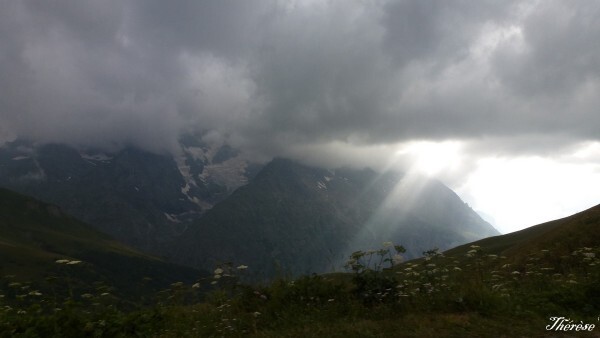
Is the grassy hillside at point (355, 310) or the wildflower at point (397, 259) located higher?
the wildflower at point (397, 259)

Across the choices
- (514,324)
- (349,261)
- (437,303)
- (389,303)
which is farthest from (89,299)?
(514,324)

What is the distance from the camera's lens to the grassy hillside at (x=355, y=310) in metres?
9.67

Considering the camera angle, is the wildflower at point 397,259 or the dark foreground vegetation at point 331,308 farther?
the wildflower at point 397,259

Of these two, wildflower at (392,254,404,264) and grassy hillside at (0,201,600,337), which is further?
wildflower at (392,254,404,264)

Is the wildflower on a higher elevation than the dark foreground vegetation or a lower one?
higher

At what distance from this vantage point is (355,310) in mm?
10836

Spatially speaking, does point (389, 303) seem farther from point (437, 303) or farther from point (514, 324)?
point (514, 324)

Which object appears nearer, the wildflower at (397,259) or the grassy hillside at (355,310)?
the grassy hillside at (355,310)

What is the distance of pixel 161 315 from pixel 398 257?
666cm

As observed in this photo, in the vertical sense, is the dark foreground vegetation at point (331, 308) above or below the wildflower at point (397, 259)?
below

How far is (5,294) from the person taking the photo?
436 inches

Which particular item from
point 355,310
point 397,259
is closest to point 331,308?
point 355,310

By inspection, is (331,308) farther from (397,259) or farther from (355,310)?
(397,259)

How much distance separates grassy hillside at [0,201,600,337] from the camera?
9.67 meters
